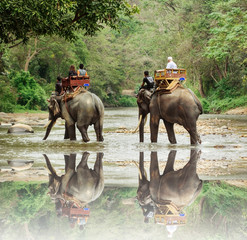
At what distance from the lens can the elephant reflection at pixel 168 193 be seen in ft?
21.0

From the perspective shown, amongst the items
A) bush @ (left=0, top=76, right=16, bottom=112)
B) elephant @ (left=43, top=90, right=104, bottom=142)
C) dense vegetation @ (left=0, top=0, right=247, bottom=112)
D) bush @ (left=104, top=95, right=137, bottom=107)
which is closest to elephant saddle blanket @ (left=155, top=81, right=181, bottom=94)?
elephant @ (left=43, top=90, right=104, bottom=142)

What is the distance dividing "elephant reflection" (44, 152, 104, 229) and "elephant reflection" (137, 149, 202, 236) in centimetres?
67

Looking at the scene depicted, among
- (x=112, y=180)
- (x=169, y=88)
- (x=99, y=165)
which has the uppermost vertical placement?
(x=169, y=88)

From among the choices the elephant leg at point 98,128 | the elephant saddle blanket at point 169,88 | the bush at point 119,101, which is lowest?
the bush at point 119,101

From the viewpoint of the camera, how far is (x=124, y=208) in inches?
269

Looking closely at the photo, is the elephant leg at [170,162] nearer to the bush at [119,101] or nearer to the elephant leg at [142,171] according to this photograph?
the elephant leg at [142,171]

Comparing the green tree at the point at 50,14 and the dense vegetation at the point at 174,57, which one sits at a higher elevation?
the green tree at the point at 50,14

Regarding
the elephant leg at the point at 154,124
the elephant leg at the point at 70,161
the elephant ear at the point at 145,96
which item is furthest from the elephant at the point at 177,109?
the elephant leg at the point at 70,161

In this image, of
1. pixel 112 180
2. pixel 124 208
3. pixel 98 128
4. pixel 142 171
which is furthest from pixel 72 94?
pixel 124 208

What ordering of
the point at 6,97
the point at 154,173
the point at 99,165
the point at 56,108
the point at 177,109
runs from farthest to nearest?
the point at 6,97
the point at 56,108
the point at 177,109
the point at 99,165
the point at 154,173

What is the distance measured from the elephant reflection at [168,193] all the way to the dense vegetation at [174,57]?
39.2 feet

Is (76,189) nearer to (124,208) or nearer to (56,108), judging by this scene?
(124,208)

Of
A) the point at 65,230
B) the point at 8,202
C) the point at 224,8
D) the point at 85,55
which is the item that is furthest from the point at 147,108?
the point at 85,55

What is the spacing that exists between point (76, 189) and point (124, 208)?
4.77 ft
